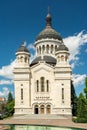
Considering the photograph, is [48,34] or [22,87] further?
[48,34]

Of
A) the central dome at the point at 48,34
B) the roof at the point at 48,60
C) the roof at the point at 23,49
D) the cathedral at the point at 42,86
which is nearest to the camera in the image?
the cathedral at the point at 42,86

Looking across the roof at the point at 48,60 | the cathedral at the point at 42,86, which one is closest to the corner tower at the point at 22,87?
the cathedral at the point at 42,86

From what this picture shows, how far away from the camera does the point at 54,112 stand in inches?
2350

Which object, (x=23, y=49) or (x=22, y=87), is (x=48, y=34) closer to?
(x=23, y=49)

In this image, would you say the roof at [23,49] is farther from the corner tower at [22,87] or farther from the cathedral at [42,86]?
the corner tower at [22,87]

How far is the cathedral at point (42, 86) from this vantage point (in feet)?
197

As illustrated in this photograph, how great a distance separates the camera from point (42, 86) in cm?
6197

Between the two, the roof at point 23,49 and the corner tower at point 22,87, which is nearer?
the corner tower at point 22,87

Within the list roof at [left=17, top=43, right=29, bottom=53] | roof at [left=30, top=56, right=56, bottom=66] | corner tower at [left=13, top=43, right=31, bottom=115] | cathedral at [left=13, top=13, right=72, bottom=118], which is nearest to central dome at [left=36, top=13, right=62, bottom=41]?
roof at [left=30, top=56, right=56, bottom=66]

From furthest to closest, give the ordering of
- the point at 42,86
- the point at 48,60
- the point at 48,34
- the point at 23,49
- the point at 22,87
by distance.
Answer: the point at 48,34, the point at 48,60, the point at 23,49, the point at 42,86, the point at 22,87

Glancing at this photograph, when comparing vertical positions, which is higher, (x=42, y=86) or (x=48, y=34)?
(x=48, y=34)

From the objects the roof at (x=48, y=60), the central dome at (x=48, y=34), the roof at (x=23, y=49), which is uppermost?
the central dome at (x=48, y=34)

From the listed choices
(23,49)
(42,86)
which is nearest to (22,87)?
(42,86)

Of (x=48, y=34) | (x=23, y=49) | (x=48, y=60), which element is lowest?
(x=48, y=60)
